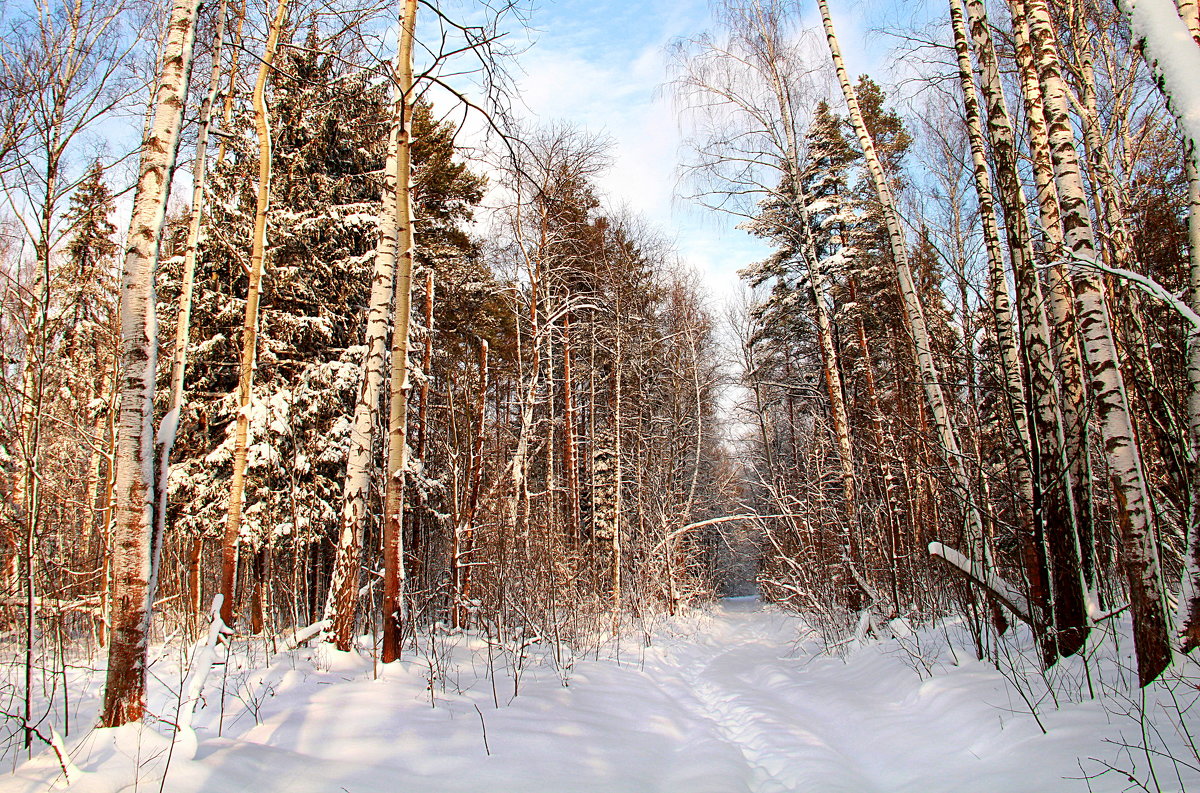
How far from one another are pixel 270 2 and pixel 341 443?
6.68 m

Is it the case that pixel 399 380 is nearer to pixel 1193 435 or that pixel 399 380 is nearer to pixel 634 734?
pixel 634 734

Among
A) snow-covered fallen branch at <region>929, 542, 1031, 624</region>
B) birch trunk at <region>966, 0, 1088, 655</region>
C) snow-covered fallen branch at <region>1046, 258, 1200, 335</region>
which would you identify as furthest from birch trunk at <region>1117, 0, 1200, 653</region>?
snow-covered fallen branch at <region>929, 542, 1031, 624</region>

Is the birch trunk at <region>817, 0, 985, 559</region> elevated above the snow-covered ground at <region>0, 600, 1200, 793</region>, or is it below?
above

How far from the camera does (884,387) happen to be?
15469 millimetres

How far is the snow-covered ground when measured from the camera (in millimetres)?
2484

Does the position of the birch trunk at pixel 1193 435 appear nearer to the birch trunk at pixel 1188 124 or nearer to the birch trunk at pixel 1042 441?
the birch trunk at pixel 1188 124

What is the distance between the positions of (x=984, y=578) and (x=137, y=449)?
5.43 meters

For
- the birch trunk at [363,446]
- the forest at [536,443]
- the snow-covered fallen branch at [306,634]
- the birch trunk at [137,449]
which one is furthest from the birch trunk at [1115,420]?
the snow-covered fallen branch at [306,634]

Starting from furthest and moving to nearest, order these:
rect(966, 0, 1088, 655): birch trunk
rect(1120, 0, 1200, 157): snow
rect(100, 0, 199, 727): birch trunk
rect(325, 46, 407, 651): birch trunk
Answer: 1. rect(325, 46, 407, 651): birch trunk
2. rect(966, 0, 1088, 655): birch trunk
3. rect(100, 0, 199, 727): birch trunk
4. rect(1120, 0, 1200, 157): snow

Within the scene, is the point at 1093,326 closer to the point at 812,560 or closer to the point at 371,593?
the point at 371,593

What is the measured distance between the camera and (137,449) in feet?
10.1

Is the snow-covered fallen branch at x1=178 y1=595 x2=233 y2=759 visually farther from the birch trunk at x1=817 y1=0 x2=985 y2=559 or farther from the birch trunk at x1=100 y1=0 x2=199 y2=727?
the birch trunk at x1=817 y1=0 x2=985 y2=559

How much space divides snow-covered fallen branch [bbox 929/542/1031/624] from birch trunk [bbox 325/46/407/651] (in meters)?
4.75

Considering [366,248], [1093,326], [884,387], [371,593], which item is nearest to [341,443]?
[366,248]
